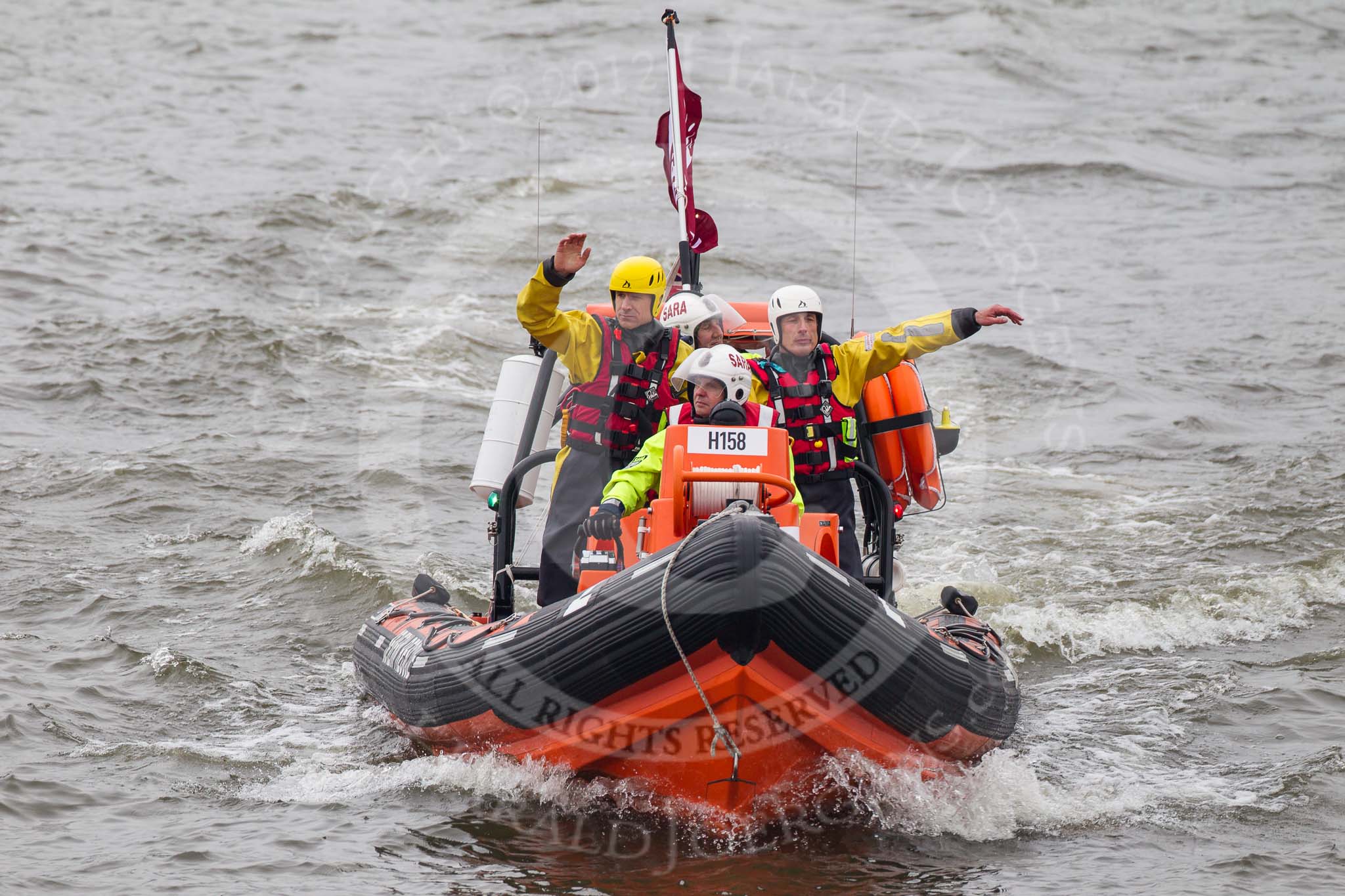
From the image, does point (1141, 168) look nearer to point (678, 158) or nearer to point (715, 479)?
point (678, 158)

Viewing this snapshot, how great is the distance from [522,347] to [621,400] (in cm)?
637

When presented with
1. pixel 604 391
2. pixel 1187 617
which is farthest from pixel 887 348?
pixel 1187 617

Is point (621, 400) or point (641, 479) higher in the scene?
point (621, 400)

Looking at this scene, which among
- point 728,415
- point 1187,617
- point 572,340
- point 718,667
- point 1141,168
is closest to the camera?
point 718,667

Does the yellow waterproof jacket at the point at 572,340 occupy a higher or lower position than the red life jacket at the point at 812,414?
higher

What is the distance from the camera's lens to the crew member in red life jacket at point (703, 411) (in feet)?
16.9

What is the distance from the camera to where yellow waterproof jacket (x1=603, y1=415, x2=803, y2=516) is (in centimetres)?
522

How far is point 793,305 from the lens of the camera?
231 inches

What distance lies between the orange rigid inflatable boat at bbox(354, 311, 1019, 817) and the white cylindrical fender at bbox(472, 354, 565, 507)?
1070 mm

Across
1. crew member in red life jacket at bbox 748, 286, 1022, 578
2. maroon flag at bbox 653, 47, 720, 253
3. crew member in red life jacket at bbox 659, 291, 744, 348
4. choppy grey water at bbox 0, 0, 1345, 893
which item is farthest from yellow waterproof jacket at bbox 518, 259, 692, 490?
choppy grey water at bbox 0, 0, 1345, 893

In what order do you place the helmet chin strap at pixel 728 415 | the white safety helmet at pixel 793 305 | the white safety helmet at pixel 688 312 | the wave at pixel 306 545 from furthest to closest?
the wave at pixel 306 545, the white safety helmet at pixel 688 312, the white safety helmet at pixel 793 305, the helmet chin strap at pixel 728 415

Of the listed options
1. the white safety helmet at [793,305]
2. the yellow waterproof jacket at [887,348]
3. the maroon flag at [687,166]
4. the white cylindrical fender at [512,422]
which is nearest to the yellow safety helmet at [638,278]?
the white safety helmet at [793,305]

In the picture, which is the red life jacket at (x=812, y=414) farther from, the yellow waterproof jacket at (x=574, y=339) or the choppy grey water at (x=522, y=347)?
the choppy grey water at (x=522, y=347)

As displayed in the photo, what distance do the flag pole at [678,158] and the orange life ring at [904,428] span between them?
115 centimetres
